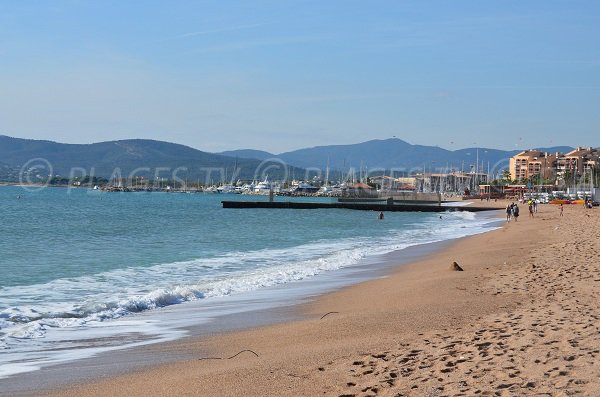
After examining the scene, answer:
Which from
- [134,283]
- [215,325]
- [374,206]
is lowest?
[374,206]

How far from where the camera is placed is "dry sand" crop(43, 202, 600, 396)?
6.66 meters

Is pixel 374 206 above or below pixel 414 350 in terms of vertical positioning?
below

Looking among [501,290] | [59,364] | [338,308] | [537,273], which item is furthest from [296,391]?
[537,273]

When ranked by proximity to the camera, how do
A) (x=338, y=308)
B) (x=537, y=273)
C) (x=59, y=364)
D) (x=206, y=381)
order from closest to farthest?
(x=206, y=381)
(x=59, y=364)
(x=338, y=308)
(x=537, y=273)

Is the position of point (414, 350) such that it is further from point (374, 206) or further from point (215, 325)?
point (374, 206)

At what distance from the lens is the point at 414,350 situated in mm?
8180

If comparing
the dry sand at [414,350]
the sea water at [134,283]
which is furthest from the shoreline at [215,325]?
the dry sand at [414,350]

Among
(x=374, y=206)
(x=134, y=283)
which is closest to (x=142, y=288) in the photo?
(x=134, y=283)

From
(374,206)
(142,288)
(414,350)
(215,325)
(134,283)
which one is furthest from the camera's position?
(374,206)

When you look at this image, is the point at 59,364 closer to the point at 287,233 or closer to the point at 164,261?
the point at 164,261

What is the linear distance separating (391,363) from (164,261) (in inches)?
726

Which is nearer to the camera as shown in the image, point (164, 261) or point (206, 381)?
point (206, 381)

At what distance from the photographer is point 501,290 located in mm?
13391

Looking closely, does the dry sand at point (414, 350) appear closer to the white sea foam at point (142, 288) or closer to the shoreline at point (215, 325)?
the shoreline at point (215, 325)
